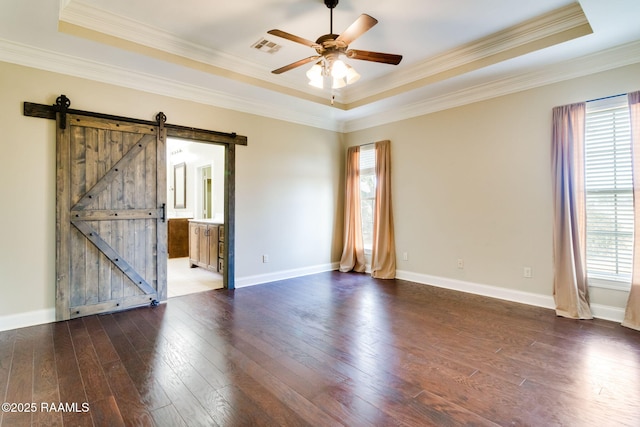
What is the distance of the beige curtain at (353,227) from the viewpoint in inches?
228

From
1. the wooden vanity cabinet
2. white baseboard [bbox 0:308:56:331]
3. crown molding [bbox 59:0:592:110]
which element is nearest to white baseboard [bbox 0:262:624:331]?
white baseboard [bbox 0:308:56:331]

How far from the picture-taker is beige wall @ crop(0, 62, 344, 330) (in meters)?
3.10

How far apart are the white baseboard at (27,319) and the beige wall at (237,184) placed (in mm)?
11

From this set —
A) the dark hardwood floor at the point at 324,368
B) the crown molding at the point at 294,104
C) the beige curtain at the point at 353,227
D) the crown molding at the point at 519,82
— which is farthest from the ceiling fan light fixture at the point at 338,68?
the beige curtain at the point at 353,227

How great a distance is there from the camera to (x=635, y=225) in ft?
10.2

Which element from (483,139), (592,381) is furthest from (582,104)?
(592,381)

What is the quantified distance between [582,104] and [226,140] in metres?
4.45

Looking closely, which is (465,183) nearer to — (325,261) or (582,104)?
(582,104)

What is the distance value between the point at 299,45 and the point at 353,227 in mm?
3268

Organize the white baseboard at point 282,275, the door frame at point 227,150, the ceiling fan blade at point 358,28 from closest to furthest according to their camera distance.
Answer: the ceiling fan blade at point 358,28 < the door frame at point 227,150 < the white baseboard at point 282,275

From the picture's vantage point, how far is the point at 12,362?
241 centimetres

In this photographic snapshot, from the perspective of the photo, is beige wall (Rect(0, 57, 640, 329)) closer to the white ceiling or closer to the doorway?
the white ceiling

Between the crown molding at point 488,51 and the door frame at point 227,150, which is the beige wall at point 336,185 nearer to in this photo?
the door frame at point 227,150

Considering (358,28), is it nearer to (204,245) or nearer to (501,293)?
(501,293)
